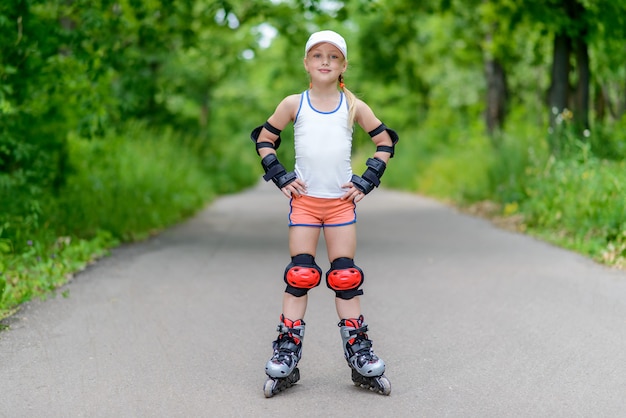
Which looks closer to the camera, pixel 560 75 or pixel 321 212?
pixel 321 212

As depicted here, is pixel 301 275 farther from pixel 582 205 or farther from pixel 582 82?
pixel 582 82

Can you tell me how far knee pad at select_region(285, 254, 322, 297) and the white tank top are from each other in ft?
1.17

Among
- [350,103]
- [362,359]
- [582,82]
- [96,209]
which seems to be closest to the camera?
[362,359]

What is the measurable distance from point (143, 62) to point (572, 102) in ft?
25.7

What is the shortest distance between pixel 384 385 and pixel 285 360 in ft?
1.72

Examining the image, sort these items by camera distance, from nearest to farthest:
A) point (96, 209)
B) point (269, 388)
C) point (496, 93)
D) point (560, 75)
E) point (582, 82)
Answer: point (269, 388) < point (96, 209) < point (582, 82) < point (560, 75) < point (496, 93)

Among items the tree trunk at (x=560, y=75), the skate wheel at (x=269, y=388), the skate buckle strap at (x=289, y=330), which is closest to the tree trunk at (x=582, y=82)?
the tree trunk at (x=560, y=75)

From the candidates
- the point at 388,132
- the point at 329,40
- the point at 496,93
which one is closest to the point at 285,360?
the point at 388,132

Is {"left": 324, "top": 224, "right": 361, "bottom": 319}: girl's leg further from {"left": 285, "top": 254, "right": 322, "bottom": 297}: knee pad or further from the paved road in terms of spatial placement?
the paved road

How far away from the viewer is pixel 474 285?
7.54m

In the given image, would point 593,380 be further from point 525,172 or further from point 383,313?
point 525,172

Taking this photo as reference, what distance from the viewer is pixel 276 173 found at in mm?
4559

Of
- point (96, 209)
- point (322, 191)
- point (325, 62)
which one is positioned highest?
point (325, 62)

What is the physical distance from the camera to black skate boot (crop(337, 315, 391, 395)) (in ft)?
14.3
